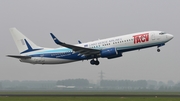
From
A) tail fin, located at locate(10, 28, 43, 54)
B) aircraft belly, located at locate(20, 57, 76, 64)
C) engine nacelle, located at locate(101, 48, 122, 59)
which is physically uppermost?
tail fin, located at locate(10, 28, 43, 54)

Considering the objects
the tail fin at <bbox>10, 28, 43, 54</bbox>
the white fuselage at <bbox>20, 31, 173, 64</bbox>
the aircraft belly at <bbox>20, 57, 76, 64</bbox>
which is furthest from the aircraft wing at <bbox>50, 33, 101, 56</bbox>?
the tail fin at <bbox>10, 28, 43, 54</bbox>

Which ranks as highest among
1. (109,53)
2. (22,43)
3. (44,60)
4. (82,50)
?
(22,43)

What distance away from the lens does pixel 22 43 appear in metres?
68.0

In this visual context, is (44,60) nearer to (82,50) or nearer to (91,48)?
(82,50)

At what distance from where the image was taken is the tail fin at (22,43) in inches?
2611

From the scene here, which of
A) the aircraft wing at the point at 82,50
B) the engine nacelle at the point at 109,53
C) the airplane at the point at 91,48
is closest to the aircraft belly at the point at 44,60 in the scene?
the airplane at the point at 91,48

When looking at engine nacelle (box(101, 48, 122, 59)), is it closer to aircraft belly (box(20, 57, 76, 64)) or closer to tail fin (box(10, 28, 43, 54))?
aircraft belly (box(20, 57, 76, 64))

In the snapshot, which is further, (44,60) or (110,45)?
(44,60)

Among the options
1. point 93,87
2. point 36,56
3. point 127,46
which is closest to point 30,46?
point 36,56

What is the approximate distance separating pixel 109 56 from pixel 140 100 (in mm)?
18015

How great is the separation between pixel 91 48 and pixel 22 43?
15.2m

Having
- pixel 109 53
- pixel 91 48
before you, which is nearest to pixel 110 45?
pixel 109 53

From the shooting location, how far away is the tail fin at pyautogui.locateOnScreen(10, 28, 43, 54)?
218 feet

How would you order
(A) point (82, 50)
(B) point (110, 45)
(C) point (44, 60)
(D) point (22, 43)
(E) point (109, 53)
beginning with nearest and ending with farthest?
1. (E) point (109, 53)
2. (B) point (110, 45)
3. (A) point (82, 50)
4. (C) point (44, 60)
5. (D) point (22, 43)
